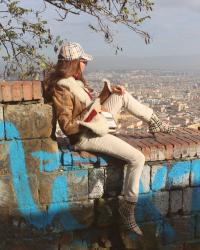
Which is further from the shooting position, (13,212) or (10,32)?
(10,32)

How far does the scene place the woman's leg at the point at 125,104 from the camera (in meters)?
4.88

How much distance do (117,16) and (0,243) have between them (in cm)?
425

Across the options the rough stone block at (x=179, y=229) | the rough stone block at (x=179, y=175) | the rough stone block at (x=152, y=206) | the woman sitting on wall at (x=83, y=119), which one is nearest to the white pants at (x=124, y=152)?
the woman sitting on wall at (x=83, y=119)

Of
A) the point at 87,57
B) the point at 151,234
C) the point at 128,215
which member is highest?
the point at 87,57

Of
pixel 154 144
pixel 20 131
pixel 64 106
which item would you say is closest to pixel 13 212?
pixel 20 131

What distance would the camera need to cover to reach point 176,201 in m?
5.02

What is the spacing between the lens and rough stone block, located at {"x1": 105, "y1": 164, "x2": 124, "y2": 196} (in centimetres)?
476

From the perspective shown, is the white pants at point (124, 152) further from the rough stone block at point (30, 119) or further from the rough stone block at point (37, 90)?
the rough stone block at point (37, 90)

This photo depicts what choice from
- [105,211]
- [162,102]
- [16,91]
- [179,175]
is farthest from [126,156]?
[162,102]

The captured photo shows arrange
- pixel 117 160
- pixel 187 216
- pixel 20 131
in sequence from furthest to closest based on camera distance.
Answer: pixel 187 216
pixel 117 160
pixel 20 131

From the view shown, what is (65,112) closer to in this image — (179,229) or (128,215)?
(128,215)

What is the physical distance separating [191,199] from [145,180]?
62 cm

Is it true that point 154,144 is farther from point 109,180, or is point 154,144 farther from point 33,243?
point 33,243

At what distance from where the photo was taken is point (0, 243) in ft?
14.7
